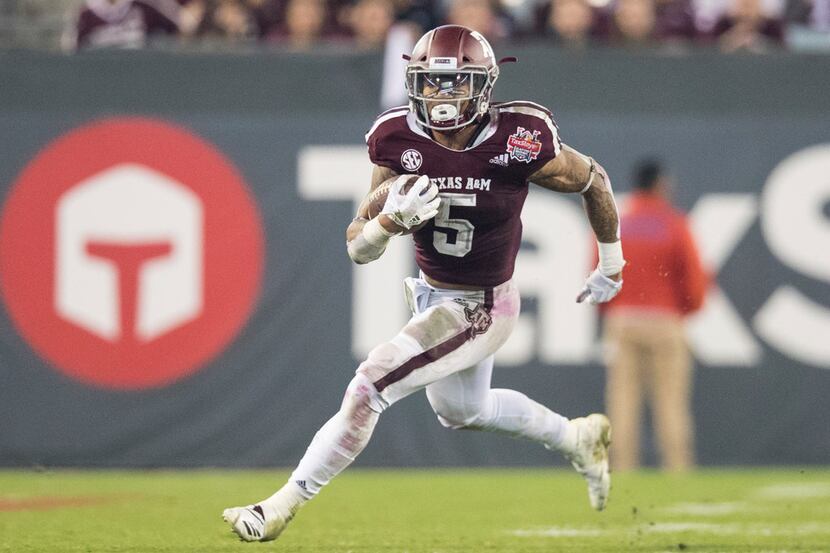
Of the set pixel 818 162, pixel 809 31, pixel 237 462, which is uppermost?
pixel 809 31

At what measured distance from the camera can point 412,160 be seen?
5168 mm

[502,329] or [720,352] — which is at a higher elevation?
[502,329]

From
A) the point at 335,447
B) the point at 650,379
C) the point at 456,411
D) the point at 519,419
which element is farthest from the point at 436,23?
the point at 335,447

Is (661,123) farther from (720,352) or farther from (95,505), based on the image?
(95,505)

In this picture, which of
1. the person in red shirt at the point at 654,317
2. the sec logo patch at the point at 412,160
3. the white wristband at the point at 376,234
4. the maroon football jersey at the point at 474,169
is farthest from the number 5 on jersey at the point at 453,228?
the person in red shirt at the point at 654,317

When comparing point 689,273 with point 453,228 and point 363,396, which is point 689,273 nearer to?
point 453,228

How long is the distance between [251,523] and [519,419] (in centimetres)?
135

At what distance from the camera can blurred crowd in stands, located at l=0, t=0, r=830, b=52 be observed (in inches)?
375

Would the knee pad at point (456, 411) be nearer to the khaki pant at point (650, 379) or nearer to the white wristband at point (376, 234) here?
the white wristband at point (376, 234)

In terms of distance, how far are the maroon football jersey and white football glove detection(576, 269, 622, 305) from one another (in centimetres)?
45

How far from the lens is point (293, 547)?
5586mm

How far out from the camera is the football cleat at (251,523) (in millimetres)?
4789

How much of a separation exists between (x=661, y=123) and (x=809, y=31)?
5.72ft

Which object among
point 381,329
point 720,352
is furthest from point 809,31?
point 381,329
